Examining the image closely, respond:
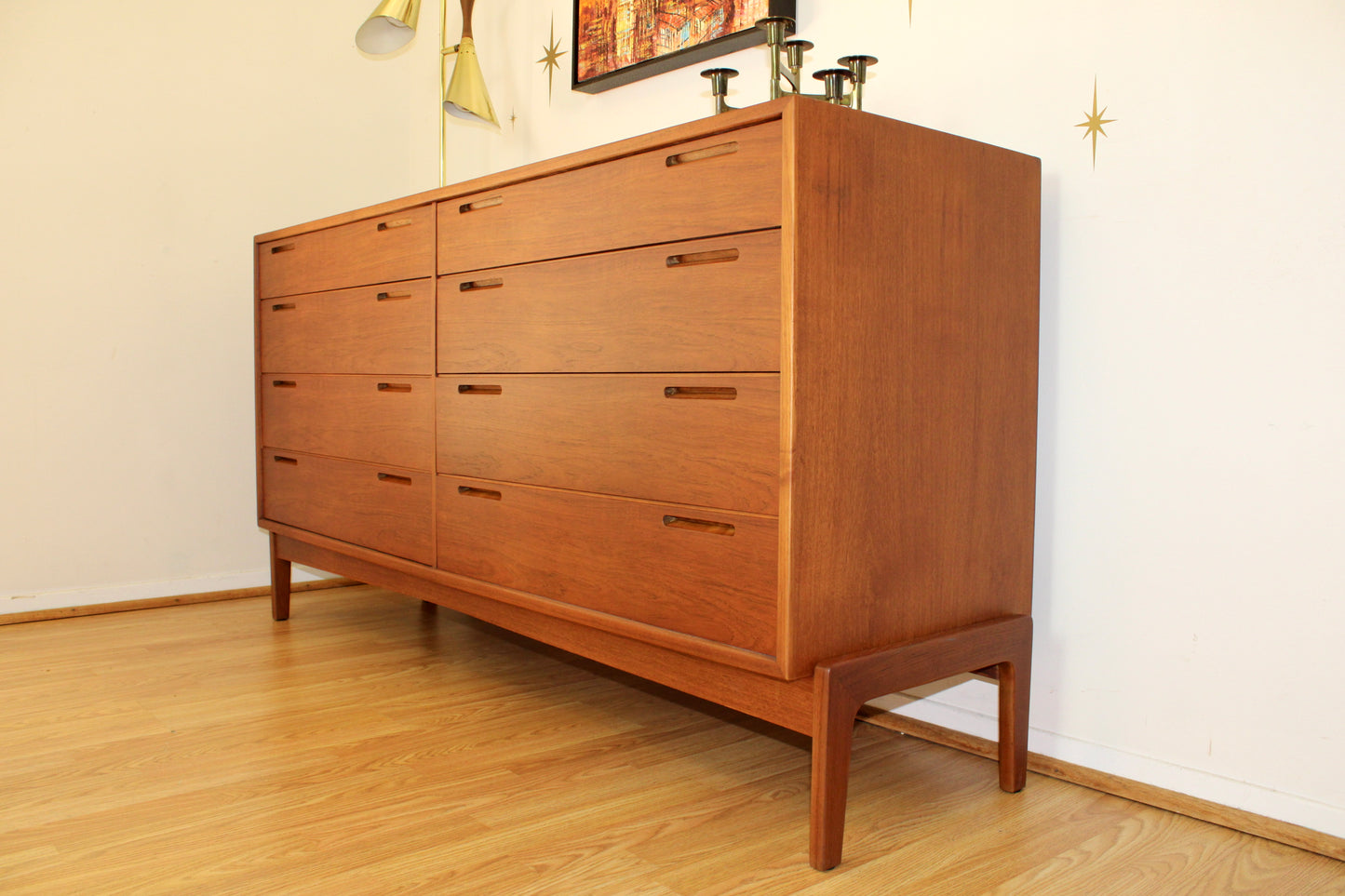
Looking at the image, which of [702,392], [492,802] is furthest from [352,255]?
[492,802]

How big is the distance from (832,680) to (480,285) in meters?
0.97

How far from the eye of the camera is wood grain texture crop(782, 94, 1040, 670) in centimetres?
120

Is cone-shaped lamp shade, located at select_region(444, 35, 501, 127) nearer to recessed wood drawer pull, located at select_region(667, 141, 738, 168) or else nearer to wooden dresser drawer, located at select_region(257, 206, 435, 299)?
wooden dresser drawer, located at select_region(257, 206, 435, 299)

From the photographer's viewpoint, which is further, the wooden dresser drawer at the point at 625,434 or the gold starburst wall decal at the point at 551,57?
the gold starburst wall decal at the point at 551,57

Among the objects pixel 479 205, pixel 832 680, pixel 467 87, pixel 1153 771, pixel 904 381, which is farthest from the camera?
pixel 467 87

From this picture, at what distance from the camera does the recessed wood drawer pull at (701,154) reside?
126cm

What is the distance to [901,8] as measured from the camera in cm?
173

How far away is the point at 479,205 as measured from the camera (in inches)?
68.7

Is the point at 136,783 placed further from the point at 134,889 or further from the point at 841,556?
the point at 841,556

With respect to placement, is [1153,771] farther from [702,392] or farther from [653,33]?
[653,33]

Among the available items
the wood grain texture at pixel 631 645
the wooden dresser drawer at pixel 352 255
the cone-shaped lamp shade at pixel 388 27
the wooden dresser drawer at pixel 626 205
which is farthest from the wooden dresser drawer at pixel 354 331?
the cone-shaped lamp shade at pixel 388 27

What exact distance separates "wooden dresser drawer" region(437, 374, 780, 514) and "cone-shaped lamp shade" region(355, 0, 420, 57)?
3.49 feet

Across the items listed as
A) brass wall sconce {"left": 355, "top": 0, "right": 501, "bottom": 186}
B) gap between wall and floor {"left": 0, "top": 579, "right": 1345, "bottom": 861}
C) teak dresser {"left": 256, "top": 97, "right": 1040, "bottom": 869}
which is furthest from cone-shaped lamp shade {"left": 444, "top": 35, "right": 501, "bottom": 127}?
gap between wall and floor {"left": 0, "top": 579, "right": 1345, "bottom": 861}

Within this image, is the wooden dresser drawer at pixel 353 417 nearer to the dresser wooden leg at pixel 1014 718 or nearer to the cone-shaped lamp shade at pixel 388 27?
the cone-shaped lamp shade at pixel 388 27
